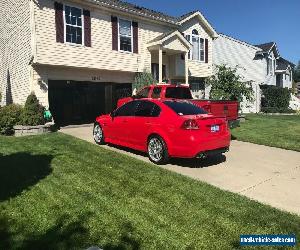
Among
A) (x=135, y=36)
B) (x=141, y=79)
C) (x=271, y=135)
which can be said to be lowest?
(x=271, y=135)

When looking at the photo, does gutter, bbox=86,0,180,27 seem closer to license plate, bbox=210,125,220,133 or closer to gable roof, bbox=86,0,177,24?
gable roof, bbox=86,0,177,24

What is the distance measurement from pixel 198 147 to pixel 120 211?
317 centimetres

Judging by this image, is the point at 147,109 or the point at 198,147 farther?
the point at 147,109

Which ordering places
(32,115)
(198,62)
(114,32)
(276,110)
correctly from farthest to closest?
(276,110), (198,62), (114,32), (32,115)

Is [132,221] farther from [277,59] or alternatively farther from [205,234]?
[277,59]

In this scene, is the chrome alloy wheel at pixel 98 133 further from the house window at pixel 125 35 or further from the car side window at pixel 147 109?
the house window at pixel 125 35

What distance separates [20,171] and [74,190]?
1.91 metres

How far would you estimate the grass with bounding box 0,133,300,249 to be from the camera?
14.6 feet

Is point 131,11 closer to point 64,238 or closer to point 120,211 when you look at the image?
point 120,211

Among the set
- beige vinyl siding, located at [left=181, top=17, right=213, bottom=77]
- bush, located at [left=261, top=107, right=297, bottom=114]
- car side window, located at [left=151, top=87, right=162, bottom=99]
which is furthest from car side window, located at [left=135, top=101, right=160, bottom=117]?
bush, located at [left=261, top=107, right=297, bottom=114]

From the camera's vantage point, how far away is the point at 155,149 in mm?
8688

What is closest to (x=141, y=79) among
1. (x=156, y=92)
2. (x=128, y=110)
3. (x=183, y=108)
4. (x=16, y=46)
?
(x=156, y=92)

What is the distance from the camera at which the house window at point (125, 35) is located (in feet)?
62.2

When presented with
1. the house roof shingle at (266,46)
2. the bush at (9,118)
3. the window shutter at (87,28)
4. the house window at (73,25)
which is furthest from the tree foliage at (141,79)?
the house roof shingle at (266,46)
